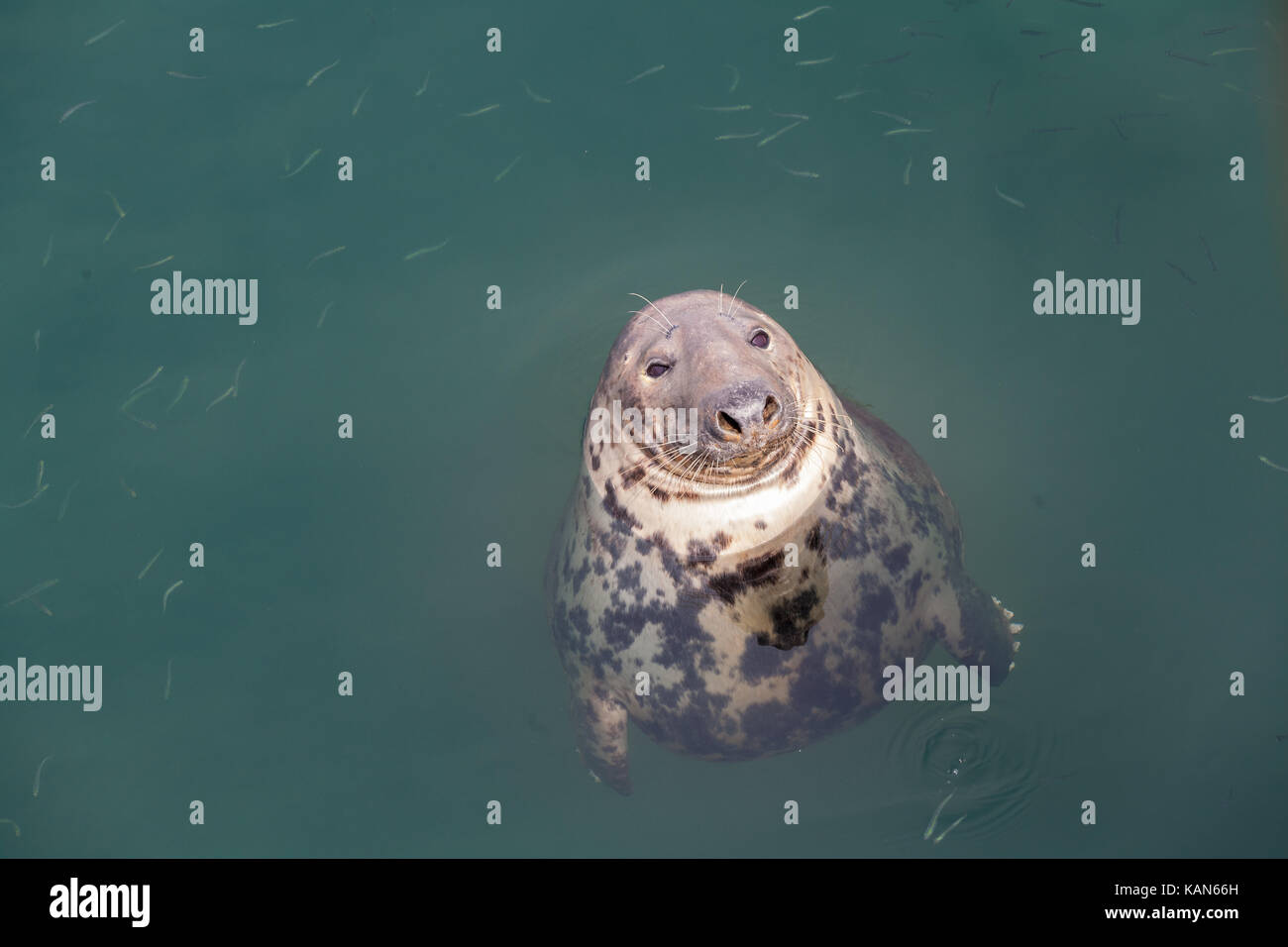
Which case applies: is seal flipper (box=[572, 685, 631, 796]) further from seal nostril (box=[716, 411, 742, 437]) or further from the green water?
seal nostril (box=[716, 411, 742, 437])

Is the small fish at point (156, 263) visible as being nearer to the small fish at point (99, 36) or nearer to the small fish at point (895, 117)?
the small fish at point (99, 36)

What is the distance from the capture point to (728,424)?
4.32 metres

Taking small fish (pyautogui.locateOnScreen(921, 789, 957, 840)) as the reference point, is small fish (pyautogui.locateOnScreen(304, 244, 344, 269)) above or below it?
above

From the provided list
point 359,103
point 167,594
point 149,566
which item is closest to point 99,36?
point 359,103

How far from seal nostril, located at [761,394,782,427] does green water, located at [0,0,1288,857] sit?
7.33ft

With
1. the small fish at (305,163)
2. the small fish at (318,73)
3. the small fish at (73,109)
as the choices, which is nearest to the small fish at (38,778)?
the small fish at (305,163)

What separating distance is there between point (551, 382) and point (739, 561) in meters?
2.26

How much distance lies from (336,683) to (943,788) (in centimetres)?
308

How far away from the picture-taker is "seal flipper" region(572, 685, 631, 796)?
18.1 ft

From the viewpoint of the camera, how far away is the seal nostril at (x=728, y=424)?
4.30 metres

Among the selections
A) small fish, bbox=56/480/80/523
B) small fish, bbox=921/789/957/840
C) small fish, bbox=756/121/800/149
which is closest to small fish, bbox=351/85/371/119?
small fish, bbox=756/121/800/149

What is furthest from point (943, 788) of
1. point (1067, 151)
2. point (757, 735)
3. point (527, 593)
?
point (1067, 151)

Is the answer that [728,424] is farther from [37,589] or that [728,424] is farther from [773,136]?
[37,589]
